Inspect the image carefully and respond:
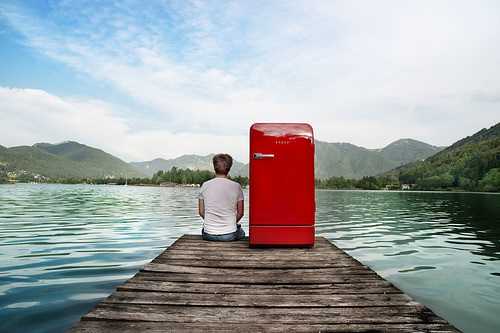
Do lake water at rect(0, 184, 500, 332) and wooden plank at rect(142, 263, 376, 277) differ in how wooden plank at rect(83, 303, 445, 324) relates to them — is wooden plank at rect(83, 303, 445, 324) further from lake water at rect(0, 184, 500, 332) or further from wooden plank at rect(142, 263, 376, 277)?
lake water at rect(0, 184, 500, 332)

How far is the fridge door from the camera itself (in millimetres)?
7047

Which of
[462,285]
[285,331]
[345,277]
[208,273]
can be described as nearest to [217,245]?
[208,273]

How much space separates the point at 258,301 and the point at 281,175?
3.23 m

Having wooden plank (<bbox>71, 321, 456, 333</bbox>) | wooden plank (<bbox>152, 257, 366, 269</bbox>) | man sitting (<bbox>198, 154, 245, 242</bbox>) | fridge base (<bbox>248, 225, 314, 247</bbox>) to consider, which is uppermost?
man sitting (<bbox>198, 154, 245, 242</bbox>)

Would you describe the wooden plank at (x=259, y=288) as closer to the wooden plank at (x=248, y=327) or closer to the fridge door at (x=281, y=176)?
the wooden plank at (x=248, y=327)

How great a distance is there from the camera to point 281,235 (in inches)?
287

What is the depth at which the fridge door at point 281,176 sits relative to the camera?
705 cm

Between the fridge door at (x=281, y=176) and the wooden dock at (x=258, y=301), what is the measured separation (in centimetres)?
103

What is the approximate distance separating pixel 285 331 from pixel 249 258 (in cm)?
309

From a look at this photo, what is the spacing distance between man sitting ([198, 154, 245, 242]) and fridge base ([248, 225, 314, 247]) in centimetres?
83

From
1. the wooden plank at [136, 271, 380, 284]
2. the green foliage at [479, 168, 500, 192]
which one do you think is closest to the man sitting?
the wooden plank at [136, 271, 380, 284]

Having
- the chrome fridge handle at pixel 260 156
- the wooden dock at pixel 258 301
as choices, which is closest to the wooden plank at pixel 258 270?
the wooden dock at pixel 258 301

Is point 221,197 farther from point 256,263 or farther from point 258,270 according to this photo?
point 258,270

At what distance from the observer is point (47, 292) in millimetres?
7816
